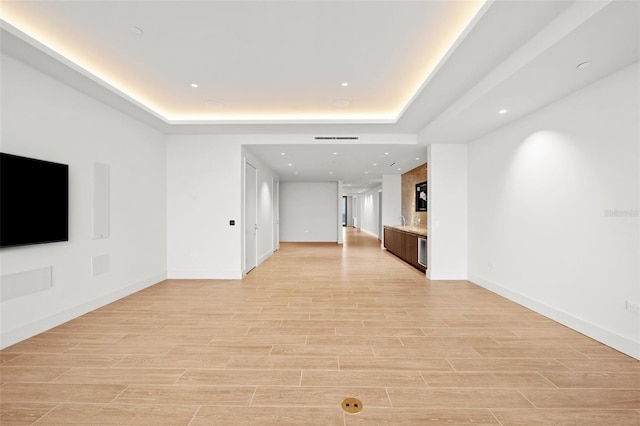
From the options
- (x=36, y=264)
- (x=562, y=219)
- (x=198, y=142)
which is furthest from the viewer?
(x=198, y=142)

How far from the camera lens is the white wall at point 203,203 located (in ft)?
17.9

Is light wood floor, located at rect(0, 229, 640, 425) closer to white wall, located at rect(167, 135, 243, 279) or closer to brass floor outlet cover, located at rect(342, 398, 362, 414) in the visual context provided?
brass floor outlet cover, located at rect(342, 398, 362, 414)

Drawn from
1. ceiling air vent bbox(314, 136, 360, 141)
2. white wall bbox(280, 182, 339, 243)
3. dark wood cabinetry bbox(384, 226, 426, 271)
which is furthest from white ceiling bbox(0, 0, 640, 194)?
white wall bbox(280, 182, 339, 243)

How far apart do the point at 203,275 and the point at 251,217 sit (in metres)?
1.77

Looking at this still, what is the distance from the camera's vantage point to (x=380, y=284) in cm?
505

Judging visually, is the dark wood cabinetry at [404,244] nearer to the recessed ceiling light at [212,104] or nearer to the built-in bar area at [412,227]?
the built-in bar area at [412,227]

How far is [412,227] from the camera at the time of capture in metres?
8.23

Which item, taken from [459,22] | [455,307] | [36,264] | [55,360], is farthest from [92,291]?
[459,22]

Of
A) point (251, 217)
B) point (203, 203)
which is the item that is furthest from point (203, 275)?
point (251, 217)

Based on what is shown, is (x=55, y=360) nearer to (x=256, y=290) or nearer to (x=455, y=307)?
(x=256, y=290)

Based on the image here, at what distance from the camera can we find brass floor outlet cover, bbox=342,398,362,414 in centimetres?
184

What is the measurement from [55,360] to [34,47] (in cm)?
301

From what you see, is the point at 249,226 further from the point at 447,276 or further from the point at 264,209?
the point at 447,276

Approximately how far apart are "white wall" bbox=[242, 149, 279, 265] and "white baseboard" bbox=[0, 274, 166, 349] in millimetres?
3325
